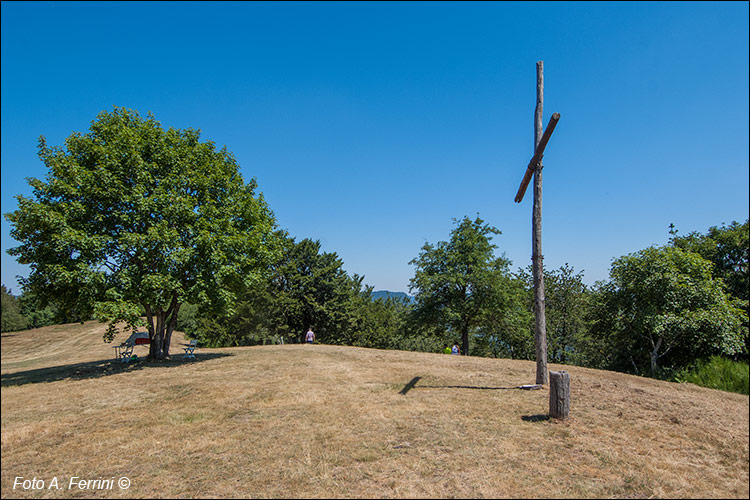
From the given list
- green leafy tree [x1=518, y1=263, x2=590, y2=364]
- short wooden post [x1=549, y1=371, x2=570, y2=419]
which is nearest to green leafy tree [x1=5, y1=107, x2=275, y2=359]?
short wooden post [x1=549, y1=371, x2=570, y2=419]

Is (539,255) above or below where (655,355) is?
above

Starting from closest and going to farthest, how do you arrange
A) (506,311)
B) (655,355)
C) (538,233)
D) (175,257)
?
(538,233) < (175,257) < (655,355) < (506,311)

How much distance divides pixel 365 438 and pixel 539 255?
7.55 metres

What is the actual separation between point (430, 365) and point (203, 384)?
858 centimetres

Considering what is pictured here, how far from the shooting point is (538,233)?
35.9 ft

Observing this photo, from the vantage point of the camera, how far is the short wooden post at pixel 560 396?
24.0 feet

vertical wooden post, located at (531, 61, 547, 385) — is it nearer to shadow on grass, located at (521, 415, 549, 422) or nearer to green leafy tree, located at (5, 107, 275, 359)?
shadow on grass, located at (521, 415, 549, 422)

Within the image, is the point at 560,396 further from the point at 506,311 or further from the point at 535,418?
the point at 506,311

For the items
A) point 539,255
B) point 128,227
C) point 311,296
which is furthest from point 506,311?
point 128,227

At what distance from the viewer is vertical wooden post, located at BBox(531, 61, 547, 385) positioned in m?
10.5

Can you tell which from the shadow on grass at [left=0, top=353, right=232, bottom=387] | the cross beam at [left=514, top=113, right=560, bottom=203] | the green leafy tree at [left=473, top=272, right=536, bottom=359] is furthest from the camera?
the green leafy tree at [left=473, top=272, right=536, bottom=359]

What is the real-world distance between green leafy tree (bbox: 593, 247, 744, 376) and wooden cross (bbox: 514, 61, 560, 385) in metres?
4.11

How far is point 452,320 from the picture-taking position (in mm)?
28172

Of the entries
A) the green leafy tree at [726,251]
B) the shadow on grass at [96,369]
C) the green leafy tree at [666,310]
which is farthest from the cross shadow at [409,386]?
the green leafy tree at [726,251]
